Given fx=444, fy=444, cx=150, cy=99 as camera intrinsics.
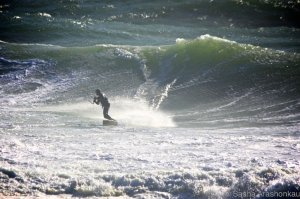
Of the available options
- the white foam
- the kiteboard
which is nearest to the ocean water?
the white foam

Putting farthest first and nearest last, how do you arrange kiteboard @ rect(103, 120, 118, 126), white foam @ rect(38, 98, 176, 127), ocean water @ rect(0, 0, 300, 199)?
white foam @ rect(38, 98, 176, 127) → kiteboard @ rect(103, 120, 118, 126) → ocean water @ rect(0, 0, 300, 199)

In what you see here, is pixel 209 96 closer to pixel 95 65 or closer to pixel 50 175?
pixel 95 65

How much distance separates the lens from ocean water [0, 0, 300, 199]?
8.46 meters

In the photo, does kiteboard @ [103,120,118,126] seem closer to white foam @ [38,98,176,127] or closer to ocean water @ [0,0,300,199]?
ocean water @ [0,0,300,199]

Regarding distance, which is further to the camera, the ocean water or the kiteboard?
the kiteboard

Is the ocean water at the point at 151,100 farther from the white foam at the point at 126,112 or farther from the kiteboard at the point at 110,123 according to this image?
the kiteboard at the point at 110,123

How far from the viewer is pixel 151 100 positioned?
19.1 meters

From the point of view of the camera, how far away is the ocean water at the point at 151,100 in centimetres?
846

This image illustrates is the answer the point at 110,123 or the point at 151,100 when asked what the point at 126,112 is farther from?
the point at 110,123

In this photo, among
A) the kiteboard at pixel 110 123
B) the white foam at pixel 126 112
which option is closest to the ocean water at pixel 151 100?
the white foam at pixel 126 112

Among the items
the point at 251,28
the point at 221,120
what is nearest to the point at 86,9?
the point at 251,28

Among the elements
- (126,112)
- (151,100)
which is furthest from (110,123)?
(151,100)

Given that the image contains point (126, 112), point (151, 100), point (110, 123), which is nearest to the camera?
point (110, 123)

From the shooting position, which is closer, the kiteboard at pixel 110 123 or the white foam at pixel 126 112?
the kiteboard at pixel 110 123
